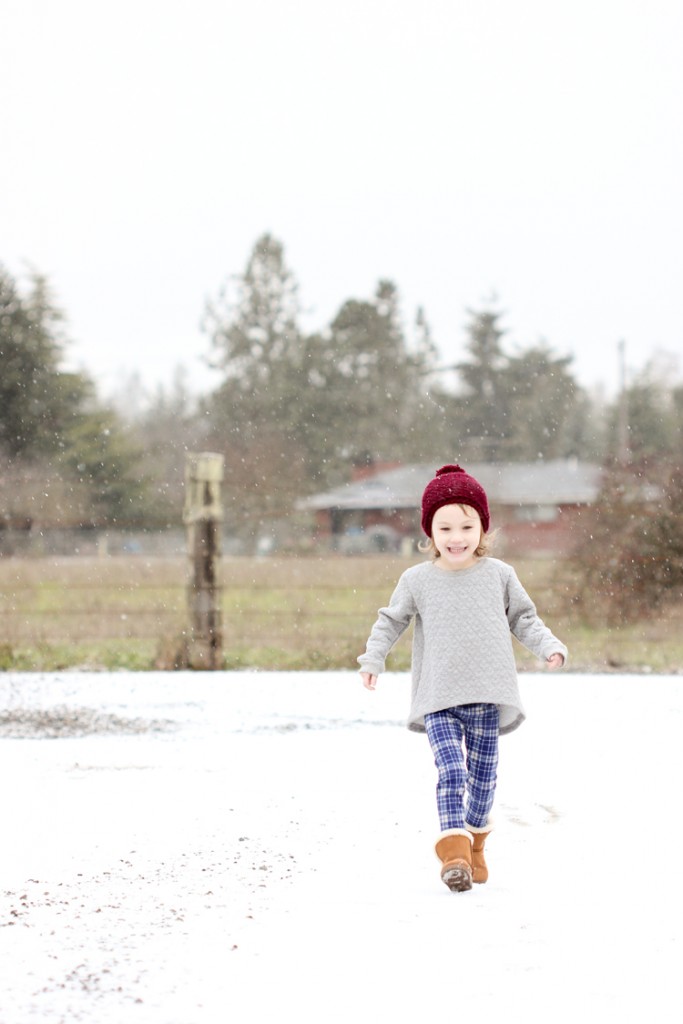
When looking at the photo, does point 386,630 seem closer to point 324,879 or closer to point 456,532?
point 456,532

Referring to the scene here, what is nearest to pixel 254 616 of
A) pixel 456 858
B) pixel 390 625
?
pixel 390 625

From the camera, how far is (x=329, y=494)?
17.5 m

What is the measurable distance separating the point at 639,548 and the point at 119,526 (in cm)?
503

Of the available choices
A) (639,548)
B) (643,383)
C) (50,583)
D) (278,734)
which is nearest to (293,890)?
(278,734)

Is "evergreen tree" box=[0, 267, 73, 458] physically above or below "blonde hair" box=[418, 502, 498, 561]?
above

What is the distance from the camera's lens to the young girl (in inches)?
174

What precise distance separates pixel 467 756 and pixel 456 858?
1.47ft

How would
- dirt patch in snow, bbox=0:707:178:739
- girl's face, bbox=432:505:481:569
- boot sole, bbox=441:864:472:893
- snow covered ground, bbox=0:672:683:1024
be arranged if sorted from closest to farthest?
snow covered ground, bbox=0:672:683:1024 → boot sole, bbox=441:864:472:893 → girl's face, bbox=432:505:481:569 → dirt patch in snow, bbox=0:707:178:739

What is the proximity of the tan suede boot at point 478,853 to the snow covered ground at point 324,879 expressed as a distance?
6cm

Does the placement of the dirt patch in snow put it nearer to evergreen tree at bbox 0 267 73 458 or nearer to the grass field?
the grass field

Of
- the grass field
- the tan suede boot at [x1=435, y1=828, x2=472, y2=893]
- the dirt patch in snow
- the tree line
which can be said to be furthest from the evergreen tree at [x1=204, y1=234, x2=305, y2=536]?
the tan suede boot at [x1=435, y1=828, x2=472, y2=893]

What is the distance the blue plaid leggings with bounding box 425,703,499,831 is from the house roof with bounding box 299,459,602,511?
8.58 metres

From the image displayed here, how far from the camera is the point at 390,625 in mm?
4582

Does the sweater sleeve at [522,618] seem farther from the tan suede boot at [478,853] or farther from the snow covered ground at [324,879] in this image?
the snow covered ground at [324,879]
